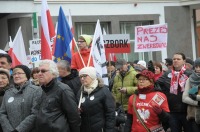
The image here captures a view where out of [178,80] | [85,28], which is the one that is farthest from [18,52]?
[85,28]

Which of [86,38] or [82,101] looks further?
[86,38]

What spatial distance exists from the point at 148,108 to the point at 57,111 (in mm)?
1388

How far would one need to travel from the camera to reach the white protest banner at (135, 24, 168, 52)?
13.5 m

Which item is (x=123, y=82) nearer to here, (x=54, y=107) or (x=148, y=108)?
(x=148, y=108)

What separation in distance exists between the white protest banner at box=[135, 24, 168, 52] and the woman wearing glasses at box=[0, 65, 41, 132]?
697 centimetres

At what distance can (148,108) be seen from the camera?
7.26 m

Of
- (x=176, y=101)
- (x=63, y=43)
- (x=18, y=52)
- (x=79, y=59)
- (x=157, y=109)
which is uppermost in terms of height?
(x=63, y=43)

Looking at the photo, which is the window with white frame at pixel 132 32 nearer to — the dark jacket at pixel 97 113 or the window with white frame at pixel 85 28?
the window with white frame at pixel 85 28

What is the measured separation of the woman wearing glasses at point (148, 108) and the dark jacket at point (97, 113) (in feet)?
1.09

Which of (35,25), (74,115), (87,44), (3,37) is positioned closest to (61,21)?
(87,44)

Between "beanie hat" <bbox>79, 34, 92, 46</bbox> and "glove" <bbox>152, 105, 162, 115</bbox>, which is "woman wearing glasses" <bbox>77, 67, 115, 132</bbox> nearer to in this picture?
"glove" <bbox>152, 105, 162, 115</bbox>

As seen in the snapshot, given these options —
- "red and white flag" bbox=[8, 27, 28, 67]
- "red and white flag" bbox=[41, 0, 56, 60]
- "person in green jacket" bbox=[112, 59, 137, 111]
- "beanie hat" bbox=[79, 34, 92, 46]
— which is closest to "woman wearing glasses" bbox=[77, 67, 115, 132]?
"beanie hat" bbox=[79, 34, 92, 46]

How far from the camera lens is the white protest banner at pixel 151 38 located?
44.4 ft

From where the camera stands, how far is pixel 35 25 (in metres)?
19.2
